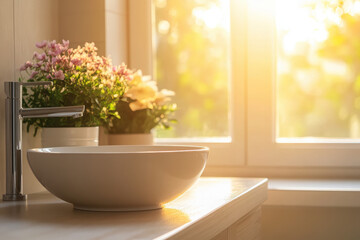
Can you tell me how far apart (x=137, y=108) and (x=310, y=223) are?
731 millimetres

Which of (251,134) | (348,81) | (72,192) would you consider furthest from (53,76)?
(348,81)

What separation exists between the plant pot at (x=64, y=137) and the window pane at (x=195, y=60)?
859mm

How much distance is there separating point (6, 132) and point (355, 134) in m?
1.58

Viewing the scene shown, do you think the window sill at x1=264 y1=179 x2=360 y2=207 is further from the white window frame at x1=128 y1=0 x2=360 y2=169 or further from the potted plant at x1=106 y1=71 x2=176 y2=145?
the potted plant at x1=106 y1=71 x2=176 y2=145

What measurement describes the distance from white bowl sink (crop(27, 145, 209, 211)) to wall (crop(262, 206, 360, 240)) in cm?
101

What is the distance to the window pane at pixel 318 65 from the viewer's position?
2.25 meters

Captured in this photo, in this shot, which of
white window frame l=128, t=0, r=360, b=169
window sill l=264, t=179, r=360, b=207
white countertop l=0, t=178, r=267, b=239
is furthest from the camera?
white window frame l=128, t=0, r=360, b=169

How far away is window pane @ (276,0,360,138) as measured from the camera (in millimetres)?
2248

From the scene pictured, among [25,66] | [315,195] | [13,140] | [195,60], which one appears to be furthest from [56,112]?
[195,60]

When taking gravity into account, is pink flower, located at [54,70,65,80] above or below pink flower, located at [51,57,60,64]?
below

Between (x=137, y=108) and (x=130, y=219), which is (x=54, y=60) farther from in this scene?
(x=130, y=219)

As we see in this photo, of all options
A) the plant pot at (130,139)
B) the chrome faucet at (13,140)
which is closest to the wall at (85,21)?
the plant pot at (130,139)

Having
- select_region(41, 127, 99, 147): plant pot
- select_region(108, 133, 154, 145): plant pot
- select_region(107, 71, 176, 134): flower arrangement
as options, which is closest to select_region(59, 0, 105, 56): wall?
select_region(107, 71, 176, 134): flower arrangement

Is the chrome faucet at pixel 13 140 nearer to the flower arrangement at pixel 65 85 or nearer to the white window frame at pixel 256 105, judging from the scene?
the flower arrangement at pixel 65 85
